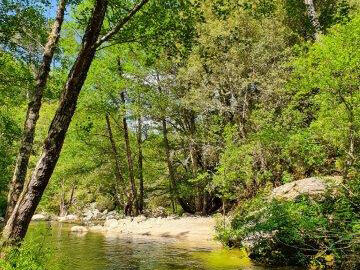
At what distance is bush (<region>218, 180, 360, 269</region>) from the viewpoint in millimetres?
11148

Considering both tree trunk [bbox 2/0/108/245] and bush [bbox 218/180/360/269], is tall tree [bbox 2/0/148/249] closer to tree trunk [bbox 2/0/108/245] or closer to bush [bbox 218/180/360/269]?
tree trunk [bbox 2/0/108/245]

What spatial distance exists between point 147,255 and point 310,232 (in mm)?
8052

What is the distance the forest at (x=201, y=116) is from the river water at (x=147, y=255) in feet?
2.62

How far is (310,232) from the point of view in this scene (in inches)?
464

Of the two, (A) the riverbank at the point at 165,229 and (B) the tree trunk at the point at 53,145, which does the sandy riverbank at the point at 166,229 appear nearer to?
(A) the riverbank at the point at 165,229

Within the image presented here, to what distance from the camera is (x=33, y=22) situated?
44.3 feet

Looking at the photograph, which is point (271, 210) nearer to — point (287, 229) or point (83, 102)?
point (287, 229)

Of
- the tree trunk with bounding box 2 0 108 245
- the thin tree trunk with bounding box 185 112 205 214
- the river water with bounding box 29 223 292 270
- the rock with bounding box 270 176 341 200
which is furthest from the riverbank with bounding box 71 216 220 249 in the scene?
the tree trunk with bounding box 2 0 108 245

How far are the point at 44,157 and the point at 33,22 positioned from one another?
25.8 feet

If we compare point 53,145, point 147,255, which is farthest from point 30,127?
point 147,255

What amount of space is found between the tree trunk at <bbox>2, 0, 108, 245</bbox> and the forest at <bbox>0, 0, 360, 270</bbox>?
0.06ft

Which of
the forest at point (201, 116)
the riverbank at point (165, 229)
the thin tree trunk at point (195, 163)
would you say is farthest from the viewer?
the thin tree trunk at point (195, 163)

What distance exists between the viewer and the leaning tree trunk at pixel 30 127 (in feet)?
34.2

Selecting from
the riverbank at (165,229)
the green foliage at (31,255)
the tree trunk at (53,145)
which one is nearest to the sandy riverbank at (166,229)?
the riverbank at (165,229)
